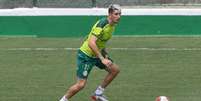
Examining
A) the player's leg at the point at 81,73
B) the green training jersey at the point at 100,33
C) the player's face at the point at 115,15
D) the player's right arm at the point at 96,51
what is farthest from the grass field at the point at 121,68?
the player's face at the point at 115,15

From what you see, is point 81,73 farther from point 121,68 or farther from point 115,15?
point 121,68

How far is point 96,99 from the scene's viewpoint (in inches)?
477

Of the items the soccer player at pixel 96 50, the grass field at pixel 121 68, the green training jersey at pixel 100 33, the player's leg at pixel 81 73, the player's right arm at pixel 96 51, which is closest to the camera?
the player's right arm at pixel 96 51

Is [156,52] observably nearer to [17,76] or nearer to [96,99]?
[17,76]

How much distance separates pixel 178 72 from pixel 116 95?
11.6 feet

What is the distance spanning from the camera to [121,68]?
16.8 m

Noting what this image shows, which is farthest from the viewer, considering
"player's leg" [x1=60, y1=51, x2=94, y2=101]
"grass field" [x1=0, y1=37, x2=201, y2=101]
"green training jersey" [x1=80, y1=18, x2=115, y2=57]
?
"grass field" [x1=0, y1=37, x2=201, y2=101]

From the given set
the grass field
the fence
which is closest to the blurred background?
the fence

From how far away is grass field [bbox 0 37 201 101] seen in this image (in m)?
13.1

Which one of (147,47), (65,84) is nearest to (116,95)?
(65,84)

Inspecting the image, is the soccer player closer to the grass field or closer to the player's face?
the player's face

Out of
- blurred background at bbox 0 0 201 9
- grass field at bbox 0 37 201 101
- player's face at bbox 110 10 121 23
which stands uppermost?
player's face at bbox 110 10 121 23

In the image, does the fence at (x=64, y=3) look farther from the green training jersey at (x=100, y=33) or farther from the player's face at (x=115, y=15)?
the player's face at (x=115, y=15)

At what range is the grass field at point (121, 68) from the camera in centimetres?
1309
